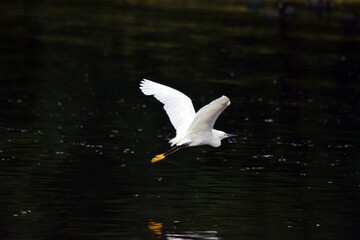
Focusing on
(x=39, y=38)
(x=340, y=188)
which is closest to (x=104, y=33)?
(x=39, y=38)

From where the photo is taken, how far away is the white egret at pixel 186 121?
1333 cm

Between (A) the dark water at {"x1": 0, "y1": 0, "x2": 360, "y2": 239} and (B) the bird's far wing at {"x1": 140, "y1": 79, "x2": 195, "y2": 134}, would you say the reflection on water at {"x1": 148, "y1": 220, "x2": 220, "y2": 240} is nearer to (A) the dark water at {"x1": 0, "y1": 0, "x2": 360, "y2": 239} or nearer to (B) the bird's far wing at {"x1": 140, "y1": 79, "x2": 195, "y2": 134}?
(A) the dark water at {"x1": 0, "y1": 0, "x2": 360, "y2": 239}

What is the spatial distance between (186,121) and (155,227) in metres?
2.67

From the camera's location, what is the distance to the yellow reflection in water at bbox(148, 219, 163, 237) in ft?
39.4

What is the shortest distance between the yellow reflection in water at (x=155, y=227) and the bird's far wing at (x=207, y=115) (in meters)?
1.64

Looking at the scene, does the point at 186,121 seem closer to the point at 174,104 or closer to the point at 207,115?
the point at 174,104

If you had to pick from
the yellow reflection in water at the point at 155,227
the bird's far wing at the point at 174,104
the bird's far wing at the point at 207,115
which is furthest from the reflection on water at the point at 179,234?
the bird's far wing at the point at 174,104

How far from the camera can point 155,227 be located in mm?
12258

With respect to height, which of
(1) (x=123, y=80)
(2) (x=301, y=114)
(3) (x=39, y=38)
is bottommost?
(2) (x=301, y=114)

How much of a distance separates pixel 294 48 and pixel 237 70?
8.33 meters

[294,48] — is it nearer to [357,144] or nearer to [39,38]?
[39,38]

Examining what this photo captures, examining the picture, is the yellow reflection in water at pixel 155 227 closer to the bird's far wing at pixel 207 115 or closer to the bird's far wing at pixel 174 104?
the bird's far wing at pixel 207 115

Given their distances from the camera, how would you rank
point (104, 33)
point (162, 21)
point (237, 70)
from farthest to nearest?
point (162, 21)
point (104, 33)
point (237, 70)

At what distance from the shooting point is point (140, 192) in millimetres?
14086
